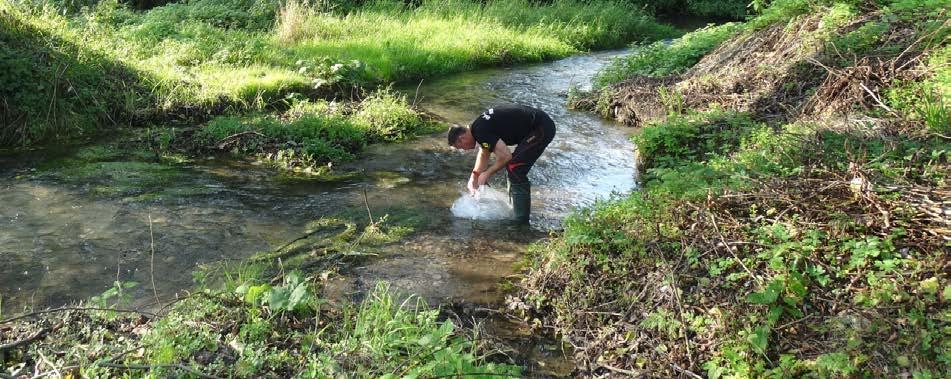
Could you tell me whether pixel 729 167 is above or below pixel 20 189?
above

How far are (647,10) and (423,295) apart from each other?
84.0ft

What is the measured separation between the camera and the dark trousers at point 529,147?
6.59 m

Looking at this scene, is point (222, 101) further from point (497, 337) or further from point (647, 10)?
point (647, 10)

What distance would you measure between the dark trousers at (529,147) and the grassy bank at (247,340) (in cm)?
235

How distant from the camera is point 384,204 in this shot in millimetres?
7109

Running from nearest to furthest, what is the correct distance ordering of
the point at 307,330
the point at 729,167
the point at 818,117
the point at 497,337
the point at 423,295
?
the point at 307,330 < the point at 497,337 < the point at 423,295 < the point at 729,167 < the point at 818,117

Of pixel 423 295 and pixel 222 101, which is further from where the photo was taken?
pixel 222 101

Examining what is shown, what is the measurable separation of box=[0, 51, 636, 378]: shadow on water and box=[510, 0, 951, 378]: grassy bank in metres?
0.96

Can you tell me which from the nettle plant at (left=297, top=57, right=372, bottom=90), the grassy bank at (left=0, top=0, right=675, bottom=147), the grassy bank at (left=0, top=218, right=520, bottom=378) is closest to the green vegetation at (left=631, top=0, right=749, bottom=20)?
the grassy bank at (left=0, top=0, right=675, bottom=147)

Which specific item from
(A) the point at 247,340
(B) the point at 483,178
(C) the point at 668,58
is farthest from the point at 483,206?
(C) the point at 668,58

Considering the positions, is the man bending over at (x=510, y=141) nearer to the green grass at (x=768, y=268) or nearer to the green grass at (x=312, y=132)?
the green grass at (x=768, y=268)

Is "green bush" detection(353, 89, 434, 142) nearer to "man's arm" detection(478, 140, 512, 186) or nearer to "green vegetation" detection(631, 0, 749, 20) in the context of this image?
"man's arm" detection(478, 140, 512, 186)

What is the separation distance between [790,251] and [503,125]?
2964 millimetres

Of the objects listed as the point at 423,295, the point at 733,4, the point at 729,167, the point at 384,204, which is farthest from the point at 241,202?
the point at 733,4
